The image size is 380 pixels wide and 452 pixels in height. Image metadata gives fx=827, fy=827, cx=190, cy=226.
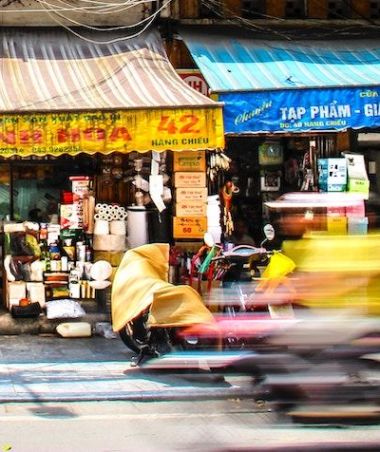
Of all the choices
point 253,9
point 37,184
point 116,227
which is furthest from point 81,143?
point 253,9

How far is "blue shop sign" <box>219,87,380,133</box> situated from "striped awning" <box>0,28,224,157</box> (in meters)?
0.49

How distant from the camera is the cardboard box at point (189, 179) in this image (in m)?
11.6

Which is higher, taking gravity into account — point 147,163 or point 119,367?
point 147,163

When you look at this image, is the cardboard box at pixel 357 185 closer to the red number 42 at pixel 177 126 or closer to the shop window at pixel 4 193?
the red number 42 at pixel 177 126

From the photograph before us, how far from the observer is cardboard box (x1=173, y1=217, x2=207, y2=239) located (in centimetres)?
1159

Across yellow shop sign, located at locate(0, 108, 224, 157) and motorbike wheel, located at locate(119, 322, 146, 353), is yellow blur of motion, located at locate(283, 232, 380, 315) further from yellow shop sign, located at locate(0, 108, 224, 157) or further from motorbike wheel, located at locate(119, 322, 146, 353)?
yellow shop sign, located at locate(0, 108, 224, 157)

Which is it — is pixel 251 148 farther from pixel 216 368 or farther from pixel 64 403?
pixel 64 403

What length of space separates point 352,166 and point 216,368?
472 centimetres

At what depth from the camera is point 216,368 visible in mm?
8273

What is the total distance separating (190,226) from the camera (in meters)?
11.6

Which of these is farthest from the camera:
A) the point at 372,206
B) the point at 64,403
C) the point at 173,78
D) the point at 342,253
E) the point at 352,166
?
the point at 352,166

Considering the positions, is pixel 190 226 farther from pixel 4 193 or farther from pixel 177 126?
pixel 4 193

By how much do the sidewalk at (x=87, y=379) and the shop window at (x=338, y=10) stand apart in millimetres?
6327

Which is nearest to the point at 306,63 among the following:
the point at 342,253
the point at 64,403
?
the point at 64,403
